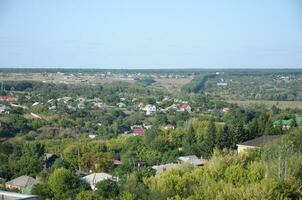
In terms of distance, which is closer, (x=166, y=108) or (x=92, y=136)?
(x=92, y=136)

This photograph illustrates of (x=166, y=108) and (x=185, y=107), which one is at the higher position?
(x=185, y=107)

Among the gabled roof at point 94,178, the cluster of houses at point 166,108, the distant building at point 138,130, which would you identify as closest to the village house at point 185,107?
the cluster of houses at point 166,108

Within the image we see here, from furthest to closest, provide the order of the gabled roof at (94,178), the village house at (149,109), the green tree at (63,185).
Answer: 1. the village house at (149,109)
2. the gabled roof at (94,178)
3. the green tree at (63,185)

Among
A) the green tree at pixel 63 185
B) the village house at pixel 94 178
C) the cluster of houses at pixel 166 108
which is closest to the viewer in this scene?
the green tree at pixel 63 185

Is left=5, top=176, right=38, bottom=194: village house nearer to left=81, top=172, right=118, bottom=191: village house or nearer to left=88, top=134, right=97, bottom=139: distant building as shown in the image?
left=81, top=172, right=118, bottom=191: village house

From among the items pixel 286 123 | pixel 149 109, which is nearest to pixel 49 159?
pixel 286 123

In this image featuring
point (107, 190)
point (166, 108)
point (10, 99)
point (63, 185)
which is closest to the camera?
point (107, 190)

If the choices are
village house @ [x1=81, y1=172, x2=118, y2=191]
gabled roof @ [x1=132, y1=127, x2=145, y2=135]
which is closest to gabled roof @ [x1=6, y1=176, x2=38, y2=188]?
village house @ [x1=81, y1=172, x2=118, y2=191]

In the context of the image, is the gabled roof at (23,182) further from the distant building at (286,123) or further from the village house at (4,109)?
the village house at (4,109)

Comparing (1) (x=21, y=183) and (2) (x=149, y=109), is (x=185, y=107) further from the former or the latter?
(1) (x=21, y=183)
